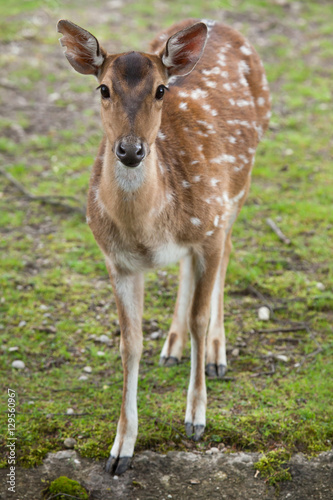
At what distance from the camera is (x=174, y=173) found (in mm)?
4156

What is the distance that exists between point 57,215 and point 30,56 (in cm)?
431

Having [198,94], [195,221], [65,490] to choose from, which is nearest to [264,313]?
[195,221]

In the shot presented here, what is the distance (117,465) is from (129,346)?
2.37 feet

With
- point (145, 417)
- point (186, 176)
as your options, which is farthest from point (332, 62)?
point (145, 417)

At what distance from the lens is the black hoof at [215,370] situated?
4801 mm

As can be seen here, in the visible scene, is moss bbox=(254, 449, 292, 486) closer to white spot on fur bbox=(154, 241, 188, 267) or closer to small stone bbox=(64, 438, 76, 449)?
small stone bbox=(64, 438, 76, 449)

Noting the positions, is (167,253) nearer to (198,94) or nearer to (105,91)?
(105,91)

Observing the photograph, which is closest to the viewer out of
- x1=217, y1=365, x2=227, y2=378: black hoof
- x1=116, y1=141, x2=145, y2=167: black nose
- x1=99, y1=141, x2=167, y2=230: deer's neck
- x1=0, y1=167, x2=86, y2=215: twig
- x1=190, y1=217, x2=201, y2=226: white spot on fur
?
x1=116, y1=141, x2=145, y2=167: black nose

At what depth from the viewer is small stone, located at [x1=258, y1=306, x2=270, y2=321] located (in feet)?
17.5

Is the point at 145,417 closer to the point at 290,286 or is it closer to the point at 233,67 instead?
the point at 290,286

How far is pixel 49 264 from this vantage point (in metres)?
6.04

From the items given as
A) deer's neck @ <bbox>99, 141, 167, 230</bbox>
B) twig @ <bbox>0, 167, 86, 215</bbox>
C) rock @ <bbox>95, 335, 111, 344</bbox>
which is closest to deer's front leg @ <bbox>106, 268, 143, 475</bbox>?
deer's neck @ <bbox>99, 141, 167, 230</bbox>

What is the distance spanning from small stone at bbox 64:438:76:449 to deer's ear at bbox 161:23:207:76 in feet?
7.55

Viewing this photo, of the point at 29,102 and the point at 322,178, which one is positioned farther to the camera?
the point at 29,102
